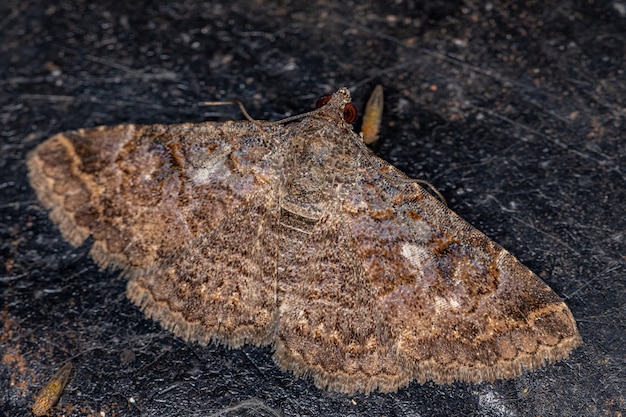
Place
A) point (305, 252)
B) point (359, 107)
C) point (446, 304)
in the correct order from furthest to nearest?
point (359, 107) < point (305, 252) < point (446, 304)

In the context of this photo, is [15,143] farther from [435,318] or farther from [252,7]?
[435,318]

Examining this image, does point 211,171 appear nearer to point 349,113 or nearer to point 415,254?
point 349,113

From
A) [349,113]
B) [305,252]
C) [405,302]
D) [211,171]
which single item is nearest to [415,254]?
[405,302]

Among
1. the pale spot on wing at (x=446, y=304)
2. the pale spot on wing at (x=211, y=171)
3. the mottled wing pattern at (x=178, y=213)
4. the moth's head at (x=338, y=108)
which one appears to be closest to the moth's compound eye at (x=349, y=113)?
the moth's head at (x=338, y=108)

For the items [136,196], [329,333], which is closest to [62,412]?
[136,196]

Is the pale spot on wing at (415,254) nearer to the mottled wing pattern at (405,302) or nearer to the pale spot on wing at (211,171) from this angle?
the mottled wing pattern at (405,302)

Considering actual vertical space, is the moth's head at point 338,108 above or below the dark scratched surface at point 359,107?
above

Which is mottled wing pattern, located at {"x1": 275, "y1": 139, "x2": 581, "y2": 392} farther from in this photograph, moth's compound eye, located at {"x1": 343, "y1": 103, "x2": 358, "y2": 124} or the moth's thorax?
moth's compound eye, located at {"x1": 343, "y1": 103, "x2": 358, "y2": 124}

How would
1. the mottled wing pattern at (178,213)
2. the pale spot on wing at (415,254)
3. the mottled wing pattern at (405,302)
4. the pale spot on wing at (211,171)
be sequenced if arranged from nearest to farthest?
the mottled wing pattern at (405,302), the pale spot on wing at (415,254), the mottled wing pattern at (178,213), the pale spot on wing at (211,171)
